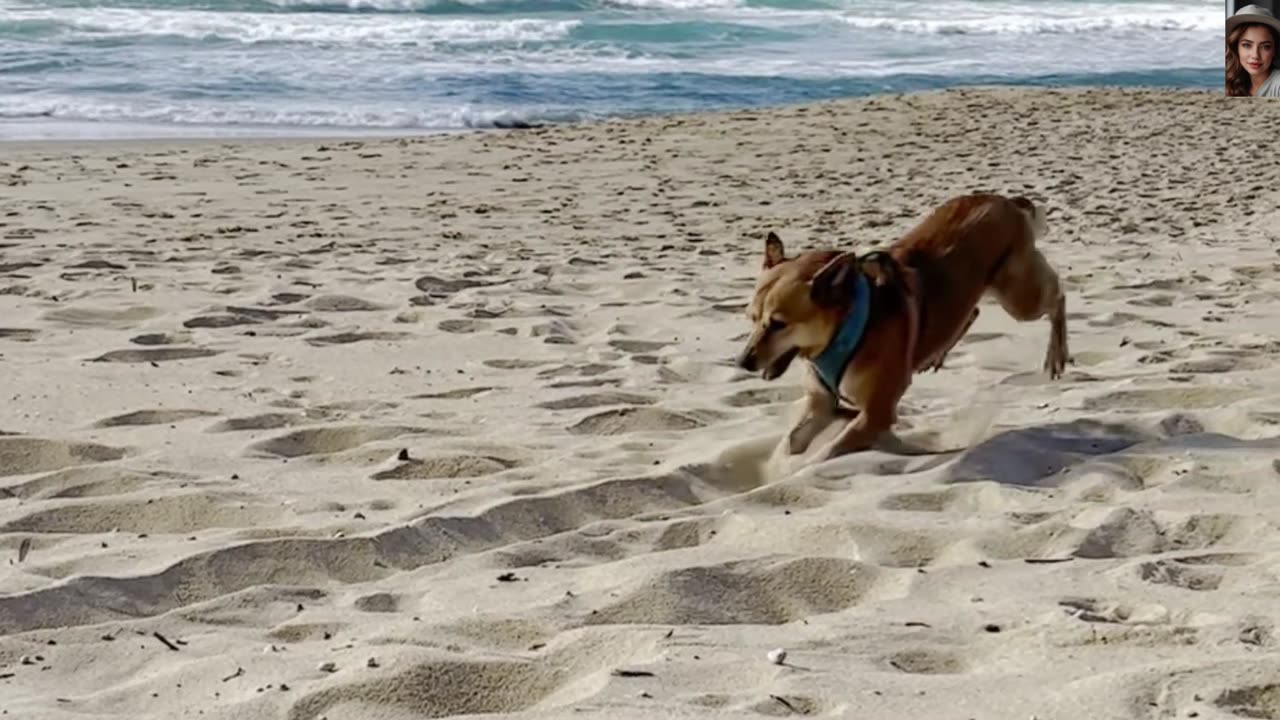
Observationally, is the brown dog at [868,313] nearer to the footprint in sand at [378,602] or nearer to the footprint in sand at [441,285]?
the footprint in sand at [378,602]

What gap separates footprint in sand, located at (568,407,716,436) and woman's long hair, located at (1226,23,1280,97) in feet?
21.6

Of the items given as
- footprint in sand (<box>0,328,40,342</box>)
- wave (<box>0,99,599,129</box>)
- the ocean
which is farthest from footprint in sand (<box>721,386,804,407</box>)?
wave (<box>0,99,599,129</box>)

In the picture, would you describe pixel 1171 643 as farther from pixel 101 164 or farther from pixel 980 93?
pixel 980 93

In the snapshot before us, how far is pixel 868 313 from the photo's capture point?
15.3 ft

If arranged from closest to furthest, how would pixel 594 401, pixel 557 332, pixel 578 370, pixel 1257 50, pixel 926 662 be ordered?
pixel 926 662, pixel 594 401, pixel 578 370, pixel 557 332, pixel 1257 50

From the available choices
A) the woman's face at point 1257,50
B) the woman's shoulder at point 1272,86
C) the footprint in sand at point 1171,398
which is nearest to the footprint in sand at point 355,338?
the footprint in sand at point 1171,398

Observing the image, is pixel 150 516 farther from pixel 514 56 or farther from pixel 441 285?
pixel 514 56

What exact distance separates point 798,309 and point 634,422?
0.74m

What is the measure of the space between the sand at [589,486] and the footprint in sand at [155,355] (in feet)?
0.06

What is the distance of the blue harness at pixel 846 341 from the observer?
15.2 feet

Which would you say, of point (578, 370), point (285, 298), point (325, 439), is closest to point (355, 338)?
point (285, 298)

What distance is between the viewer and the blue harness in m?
4.63

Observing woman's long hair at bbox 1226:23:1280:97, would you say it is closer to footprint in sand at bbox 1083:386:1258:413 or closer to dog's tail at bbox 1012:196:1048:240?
dog's tail at bbox 1012:196:1048:240

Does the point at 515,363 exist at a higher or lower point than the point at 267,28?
lower
